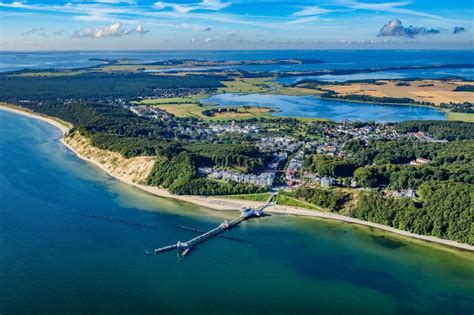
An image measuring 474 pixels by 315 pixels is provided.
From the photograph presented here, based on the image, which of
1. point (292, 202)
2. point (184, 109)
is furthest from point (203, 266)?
point (184, 109)

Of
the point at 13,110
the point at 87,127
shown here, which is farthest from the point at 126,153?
the point at 13,110

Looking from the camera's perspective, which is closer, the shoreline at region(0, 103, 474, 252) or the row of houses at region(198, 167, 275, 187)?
the shoreline at region(0, 103, 474, 252)

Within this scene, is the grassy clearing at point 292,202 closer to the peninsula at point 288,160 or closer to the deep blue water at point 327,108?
the peninsula at point 288,160

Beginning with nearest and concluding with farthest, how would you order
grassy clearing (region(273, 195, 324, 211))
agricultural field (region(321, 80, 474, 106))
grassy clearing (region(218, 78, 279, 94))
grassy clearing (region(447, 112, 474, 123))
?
grassy clearing (region(273, 195, 324, 211))
grassy clearing (region(447, 112, 474, 123))
agricultural field (region(321, 80, 474, 106))
grassy clearing (region(218, 78, 279, 94))

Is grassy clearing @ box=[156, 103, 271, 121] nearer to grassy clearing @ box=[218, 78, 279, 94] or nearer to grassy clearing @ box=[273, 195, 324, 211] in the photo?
grassy clearing @ box=[218, 78, 279, 94]

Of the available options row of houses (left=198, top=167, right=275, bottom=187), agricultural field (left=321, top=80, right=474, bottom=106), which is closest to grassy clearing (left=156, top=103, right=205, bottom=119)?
row of houses (left=198, top=167, right=275, bottom=187)

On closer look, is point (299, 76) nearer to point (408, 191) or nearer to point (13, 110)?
point (13, 110)
